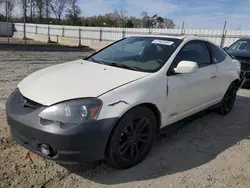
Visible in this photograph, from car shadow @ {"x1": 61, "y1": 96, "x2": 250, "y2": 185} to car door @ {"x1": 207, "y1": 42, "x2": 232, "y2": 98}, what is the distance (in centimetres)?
60

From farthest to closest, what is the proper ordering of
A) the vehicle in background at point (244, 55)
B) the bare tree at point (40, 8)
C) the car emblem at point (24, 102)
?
the bare tree at point (40, 8) → the vehicle in background at point (244, 55) → the car emblem at point (24, 102)

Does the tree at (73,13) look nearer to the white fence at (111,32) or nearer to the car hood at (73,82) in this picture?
the white fence at (111,32)

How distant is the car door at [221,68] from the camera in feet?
13.4

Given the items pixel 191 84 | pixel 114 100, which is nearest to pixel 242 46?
pixel 191 84

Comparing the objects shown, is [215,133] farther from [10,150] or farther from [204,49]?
[10,150]

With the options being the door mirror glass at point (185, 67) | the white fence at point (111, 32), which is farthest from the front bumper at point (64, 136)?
the white fence at point (111, 32)

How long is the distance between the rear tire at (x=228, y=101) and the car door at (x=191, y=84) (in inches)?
29.2

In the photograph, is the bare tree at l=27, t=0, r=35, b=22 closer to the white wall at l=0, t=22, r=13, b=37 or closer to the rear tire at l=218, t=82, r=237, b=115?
the white wall at l=0, t=22, r=13, b=37

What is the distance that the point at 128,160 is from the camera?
274 cm

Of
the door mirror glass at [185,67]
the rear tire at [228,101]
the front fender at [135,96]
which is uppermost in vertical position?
the door mirror glass at [185,67]

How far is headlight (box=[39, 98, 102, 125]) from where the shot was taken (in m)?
2.23

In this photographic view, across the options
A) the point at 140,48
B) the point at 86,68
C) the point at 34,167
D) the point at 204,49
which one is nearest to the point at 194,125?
the point at 204,49

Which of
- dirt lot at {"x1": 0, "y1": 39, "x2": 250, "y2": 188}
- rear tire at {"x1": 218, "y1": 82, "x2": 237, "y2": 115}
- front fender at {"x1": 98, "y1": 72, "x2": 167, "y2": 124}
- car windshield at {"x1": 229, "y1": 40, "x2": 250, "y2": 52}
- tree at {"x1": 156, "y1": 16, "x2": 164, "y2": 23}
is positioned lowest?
dirt lot at {"x1": 0, "y1": 39, "x2": 250, "y2": 188}

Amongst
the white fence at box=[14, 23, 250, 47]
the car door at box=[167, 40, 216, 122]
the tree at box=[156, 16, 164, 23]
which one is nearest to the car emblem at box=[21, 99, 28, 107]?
the car door at box=[167, 40, 216, 122]
